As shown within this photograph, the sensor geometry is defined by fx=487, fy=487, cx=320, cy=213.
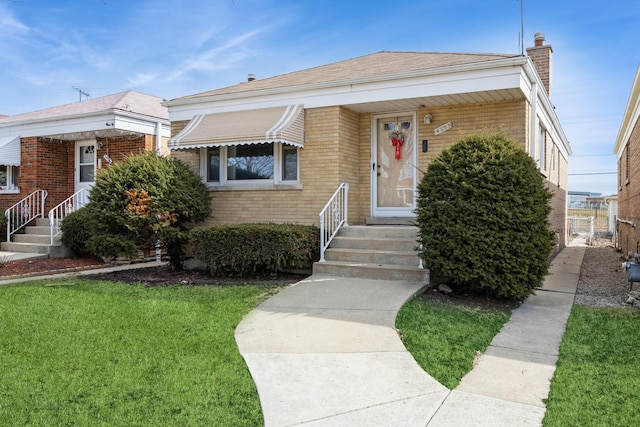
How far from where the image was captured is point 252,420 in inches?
127

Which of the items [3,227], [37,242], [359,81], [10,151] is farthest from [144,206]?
[10,151]

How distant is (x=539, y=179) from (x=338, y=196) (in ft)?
12.6

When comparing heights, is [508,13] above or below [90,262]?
above

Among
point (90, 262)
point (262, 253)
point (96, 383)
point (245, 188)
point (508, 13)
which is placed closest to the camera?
point (96, 383)

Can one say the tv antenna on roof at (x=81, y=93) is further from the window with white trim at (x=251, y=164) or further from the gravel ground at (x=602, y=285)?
the gravel ground at (x=602, y=285)

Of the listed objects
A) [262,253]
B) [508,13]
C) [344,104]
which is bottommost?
[262,253]

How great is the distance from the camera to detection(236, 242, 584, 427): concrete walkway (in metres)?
3.34

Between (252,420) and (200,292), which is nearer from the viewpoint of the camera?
(252,420)

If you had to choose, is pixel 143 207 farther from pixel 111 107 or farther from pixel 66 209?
pixel 111 107

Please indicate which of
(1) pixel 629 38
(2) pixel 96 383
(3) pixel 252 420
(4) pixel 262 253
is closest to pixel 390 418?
(3) pixel 252 420

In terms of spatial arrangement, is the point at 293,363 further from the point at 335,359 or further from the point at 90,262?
the point at 90,262

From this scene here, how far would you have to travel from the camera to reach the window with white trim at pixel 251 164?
10.4 metres

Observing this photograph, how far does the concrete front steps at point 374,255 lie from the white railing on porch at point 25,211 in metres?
9.86

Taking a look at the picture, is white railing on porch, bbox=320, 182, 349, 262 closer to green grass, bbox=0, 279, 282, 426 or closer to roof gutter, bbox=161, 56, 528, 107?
roof gutter, bbox=161, 56, 528, 107
